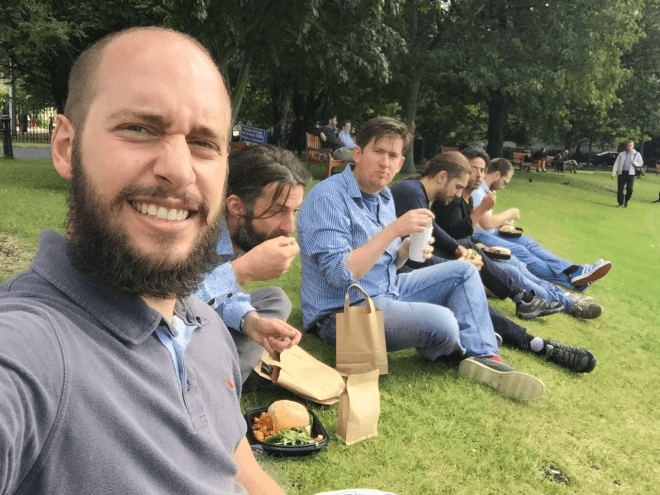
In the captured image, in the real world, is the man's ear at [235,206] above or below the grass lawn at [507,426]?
above

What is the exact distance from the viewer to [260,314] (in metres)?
3.35

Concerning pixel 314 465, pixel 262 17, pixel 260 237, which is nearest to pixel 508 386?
pixel 314 465

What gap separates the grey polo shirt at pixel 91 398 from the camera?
0.90 metres

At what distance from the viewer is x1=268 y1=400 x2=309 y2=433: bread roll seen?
2.90m

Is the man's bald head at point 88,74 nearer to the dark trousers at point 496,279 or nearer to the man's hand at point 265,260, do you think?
the man's hand at point 265,260

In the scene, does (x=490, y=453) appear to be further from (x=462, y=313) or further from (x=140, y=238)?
(x=140, y=238)

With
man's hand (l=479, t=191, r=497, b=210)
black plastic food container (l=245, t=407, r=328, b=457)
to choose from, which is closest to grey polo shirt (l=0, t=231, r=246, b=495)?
black plastic food container (l=245, t=407, r=328, b=457)

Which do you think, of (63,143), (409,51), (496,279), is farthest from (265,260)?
(409,51)

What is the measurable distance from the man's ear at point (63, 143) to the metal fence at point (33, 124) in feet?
96.5

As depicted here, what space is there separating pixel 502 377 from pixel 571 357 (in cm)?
104

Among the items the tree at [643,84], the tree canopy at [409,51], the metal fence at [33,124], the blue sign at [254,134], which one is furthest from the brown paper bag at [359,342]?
the metal fence at [33,124]

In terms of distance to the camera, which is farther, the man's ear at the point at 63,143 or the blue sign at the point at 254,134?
the blue sign at the point at 254,134

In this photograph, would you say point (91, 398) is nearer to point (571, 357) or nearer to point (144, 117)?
point (144, 117)

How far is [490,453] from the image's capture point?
3172mm
